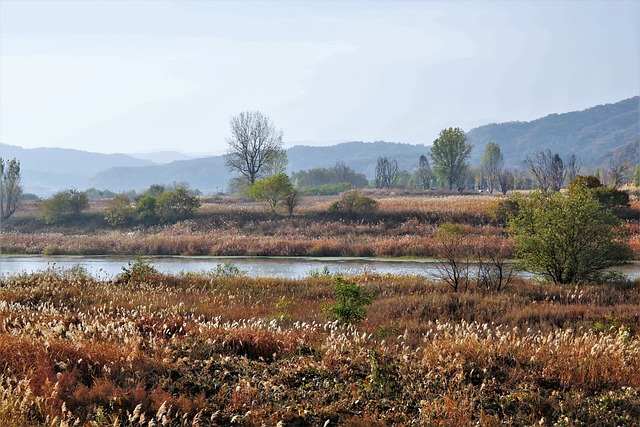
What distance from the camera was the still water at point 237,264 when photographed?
29234 millimetres

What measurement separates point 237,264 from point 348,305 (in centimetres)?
2280

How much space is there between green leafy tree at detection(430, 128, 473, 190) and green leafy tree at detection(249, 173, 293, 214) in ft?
176

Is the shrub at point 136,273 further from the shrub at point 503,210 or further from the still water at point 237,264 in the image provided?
the shrub at point 503,210

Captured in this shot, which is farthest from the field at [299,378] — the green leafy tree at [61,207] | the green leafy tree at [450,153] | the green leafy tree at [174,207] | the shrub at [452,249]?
the green leafy tree at [450,153]

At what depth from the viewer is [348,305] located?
39.0 feet

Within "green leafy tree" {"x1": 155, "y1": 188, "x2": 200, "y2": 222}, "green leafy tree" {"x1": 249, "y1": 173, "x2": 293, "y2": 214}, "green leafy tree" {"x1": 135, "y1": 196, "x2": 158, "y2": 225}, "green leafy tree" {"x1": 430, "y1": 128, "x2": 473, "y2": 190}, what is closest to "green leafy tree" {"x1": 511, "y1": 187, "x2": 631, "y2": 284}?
"green leafy tree" {"x1": 249, "y1": 173, "x2": 293, "y2": 214}

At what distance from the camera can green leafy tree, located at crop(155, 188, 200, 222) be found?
53.3m

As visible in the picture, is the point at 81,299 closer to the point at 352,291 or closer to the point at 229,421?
the point at 352,291

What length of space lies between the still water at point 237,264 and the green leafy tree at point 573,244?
332 inches

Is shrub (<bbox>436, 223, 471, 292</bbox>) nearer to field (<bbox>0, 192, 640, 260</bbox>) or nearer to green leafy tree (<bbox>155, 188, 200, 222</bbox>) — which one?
field (<bbox>0, 192, 640, 260</bbox>)

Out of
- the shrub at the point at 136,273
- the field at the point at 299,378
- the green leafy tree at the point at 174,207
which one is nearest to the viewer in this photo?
the field at the point at 299,378

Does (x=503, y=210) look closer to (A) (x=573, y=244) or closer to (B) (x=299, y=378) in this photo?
(A) (x=573, y=244)

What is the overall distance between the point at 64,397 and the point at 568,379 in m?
6.46

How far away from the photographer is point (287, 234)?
4619cm
